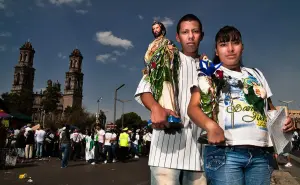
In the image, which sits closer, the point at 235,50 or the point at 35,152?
the point at 235,50

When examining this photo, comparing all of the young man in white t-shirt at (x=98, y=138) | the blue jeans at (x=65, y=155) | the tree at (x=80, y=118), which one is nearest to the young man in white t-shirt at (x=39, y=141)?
the young man in white t-shirt at (x=98, y=138)

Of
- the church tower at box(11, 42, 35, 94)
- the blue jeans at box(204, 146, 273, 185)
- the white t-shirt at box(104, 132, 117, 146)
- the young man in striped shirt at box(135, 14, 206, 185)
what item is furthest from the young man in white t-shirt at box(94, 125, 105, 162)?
the church tower at box(11, 42, 35, 94)

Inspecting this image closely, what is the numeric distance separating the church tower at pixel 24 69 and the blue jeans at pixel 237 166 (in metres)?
127

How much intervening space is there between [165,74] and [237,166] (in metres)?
0.78

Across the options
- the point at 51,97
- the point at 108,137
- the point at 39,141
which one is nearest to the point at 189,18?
the point at 108,137

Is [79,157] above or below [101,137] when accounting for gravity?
below

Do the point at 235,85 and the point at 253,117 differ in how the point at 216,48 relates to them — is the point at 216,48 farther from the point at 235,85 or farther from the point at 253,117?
the point at 253,117

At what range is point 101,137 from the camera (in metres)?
17.2

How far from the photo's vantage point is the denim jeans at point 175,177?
2072 millimetres

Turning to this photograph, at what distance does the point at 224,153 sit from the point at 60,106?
135m

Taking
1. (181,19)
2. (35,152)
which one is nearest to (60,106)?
(35,152)

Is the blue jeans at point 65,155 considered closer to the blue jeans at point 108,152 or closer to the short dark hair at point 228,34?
the blue jeans at point 108,152

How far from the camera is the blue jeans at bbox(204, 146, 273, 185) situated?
1.94m

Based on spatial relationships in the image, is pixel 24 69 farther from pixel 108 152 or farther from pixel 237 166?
pixel 237 166
